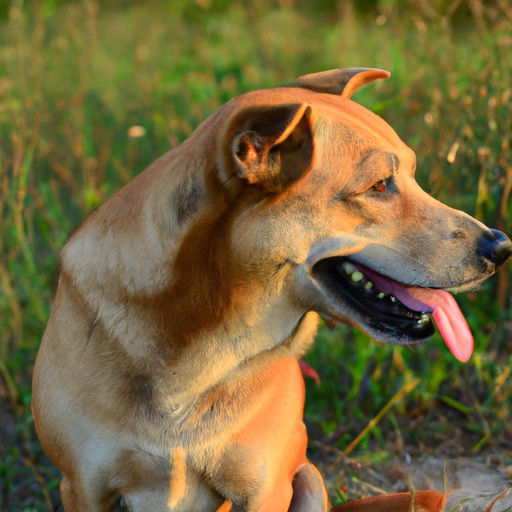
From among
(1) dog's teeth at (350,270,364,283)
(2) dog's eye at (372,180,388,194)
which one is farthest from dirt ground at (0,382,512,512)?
(2) dog's eye at (372,180,388,194)

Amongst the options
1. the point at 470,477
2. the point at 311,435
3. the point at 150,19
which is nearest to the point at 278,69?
the point at 150,19

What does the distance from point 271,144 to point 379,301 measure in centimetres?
61

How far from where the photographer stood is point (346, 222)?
2010 millimetres

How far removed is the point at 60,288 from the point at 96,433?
499 mm

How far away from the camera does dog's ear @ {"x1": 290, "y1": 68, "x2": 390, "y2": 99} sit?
2369 millimetres

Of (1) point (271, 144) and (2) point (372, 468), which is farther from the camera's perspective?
(2) point (372, 468)

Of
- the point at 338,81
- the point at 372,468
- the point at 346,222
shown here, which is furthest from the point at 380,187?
the point at 372,468

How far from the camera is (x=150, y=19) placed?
25.5ft

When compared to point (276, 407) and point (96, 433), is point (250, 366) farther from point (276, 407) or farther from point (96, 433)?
point (96, 433)

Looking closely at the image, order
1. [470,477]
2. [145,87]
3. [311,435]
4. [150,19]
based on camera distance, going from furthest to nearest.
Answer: [150,19]
[145,87]
[311,435]
[470,477]

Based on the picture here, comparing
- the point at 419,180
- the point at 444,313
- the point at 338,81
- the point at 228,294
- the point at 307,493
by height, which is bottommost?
the point at 307,493

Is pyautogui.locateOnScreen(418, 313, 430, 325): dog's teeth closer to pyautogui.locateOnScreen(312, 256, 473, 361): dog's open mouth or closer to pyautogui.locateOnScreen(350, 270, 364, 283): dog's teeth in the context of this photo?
pyautogui.locateOnScreen(312, 256, 473, 361): dog's open mouth

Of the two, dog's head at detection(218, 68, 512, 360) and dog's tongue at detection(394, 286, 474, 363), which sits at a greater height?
dog's head at detection(218, 68, 512, 360)

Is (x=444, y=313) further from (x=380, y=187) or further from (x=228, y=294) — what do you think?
(x=228, y=294)
